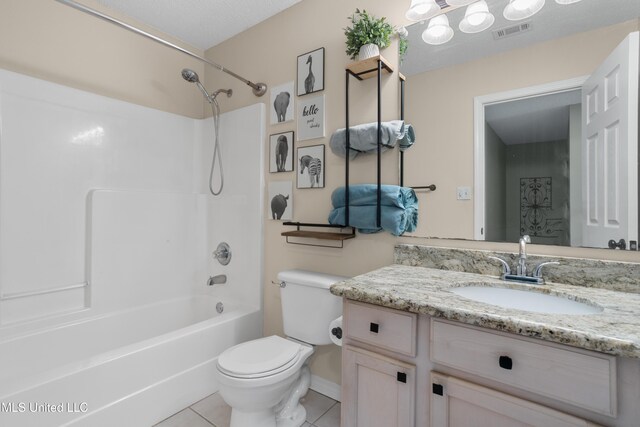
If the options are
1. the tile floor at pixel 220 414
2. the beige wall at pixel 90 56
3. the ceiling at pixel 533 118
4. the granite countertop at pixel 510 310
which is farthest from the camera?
the beige wall at pixel 90 56

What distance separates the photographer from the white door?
1.08 metres

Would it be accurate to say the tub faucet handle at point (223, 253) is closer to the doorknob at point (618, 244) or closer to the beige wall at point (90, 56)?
the beige wall at point (90, 56)

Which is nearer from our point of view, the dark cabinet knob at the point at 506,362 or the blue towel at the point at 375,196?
the dark cabinet knob at the point at 506,362

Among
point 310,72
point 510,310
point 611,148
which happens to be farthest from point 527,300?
point 310,72

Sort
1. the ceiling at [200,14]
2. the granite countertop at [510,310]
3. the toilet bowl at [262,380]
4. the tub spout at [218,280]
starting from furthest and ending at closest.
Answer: the tub spout at [218,280] → the ceiling at [200,14] → the toilet bowl at [262,380] → the granite countertop at [510,310]

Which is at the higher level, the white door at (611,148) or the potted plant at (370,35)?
the potted plant at (370,35)

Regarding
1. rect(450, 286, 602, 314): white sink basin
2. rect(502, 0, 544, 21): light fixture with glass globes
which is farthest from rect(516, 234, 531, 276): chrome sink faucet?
rect(502, 0, 544, 21): light fixture with glass globes

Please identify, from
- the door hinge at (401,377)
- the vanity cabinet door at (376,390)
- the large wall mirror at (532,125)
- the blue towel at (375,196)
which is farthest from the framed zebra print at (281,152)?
the door hinge at (401,377)

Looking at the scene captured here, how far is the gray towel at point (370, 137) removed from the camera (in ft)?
4.96

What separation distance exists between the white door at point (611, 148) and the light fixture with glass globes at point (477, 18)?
485 mm

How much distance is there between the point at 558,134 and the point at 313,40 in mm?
1439

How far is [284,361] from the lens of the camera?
1.44 m

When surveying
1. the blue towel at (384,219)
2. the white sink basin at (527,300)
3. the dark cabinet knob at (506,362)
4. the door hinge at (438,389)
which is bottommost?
the door hinge at (438,389)

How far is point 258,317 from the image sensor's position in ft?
7.02
